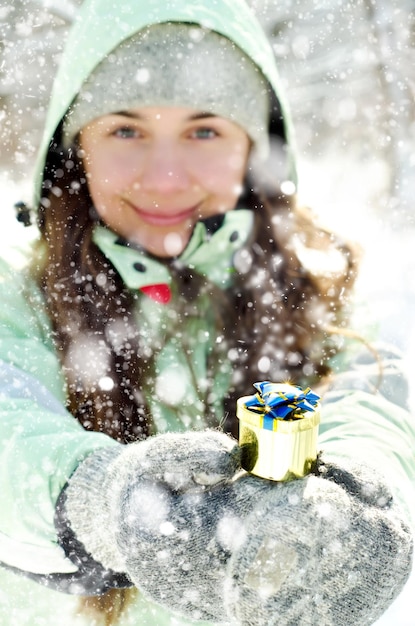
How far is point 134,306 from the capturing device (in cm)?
127

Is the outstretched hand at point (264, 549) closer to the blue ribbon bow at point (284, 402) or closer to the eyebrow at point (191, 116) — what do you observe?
the blue ribbon bow at point (284, 402)

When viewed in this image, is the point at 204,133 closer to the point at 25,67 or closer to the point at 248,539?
the point at 248,539

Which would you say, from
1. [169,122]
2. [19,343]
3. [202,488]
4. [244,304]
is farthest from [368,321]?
[202,488]

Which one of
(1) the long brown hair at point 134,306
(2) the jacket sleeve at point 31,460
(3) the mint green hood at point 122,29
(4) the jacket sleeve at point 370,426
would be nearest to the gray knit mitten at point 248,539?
(2) the jacket sleeve at point 31,460

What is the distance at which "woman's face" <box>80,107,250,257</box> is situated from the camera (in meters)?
1.19

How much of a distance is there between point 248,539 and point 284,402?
0.45ft

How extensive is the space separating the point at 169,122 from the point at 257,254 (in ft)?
1.21

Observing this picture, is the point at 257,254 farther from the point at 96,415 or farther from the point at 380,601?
the point at 380,601

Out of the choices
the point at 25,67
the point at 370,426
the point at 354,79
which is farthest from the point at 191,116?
the point at 354,79

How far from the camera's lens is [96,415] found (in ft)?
3.89

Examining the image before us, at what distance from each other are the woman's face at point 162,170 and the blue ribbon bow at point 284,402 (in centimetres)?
77

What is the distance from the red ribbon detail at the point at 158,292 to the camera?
1.24 meters

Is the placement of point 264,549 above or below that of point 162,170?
below

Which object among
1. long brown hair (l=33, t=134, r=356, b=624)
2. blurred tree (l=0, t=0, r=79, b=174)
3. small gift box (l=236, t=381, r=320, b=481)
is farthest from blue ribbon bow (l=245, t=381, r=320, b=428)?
blurred tree (l=0, t=0, r=79, b=174)
